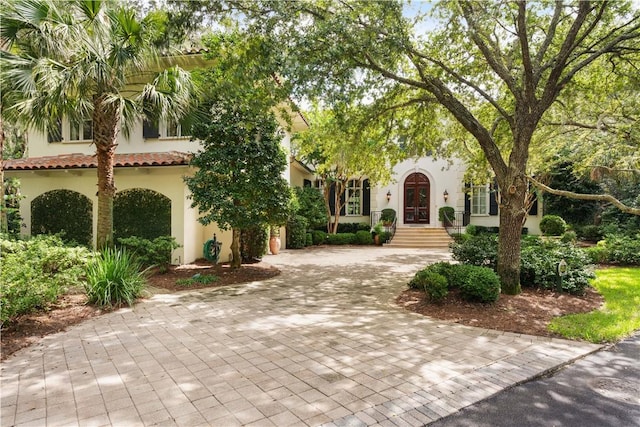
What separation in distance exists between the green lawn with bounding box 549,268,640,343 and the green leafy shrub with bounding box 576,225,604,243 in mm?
10422

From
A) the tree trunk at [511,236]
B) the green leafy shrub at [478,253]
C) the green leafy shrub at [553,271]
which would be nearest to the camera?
the tree trunk at [511,236]

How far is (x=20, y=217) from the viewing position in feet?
36.7

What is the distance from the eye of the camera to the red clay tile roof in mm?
9883

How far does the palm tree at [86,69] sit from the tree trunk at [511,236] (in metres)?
7.17

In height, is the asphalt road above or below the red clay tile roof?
below

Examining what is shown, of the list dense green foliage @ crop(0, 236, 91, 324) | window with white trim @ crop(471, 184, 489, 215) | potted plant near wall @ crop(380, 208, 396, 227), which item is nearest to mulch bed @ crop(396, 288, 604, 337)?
dense green foliage @ crop(0, 236, 91, 324)

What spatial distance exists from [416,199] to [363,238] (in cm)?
443

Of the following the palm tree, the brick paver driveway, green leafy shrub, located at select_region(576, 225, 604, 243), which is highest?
the palm tree

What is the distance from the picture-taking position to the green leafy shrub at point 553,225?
1742cm

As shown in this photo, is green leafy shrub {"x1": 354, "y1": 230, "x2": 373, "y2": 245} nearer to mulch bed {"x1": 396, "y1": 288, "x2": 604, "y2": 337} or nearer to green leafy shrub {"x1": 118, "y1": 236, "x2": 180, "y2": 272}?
green leafy shrub {"x1": 118, "y1": 236, "x2": 180, "y2": 272}

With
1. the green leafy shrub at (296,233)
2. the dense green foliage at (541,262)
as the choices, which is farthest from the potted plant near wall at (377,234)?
the dense green foliage at (541,262)

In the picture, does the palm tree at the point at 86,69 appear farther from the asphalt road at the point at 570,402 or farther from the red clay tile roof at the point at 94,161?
the asphalt road at the point at 570,402

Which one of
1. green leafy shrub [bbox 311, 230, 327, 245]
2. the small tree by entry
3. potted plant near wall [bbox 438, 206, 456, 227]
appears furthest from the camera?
potted plant near wall [bbox 438, 206, 456, 227]

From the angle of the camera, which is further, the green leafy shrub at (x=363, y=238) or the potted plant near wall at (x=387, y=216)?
the potted plant near wall at (x=387, y=216)
